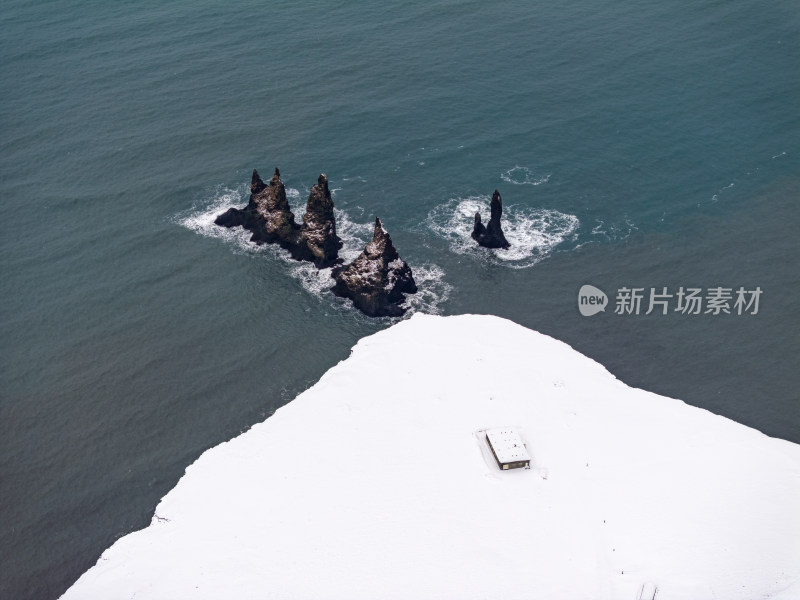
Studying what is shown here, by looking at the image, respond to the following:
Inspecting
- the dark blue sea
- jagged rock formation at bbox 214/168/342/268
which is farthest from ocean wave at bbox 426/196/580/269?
jagged rock formation at bbox 214/168/342/268

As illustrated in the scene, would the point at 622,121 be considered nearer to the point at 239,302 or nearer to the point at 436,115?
the point at 436,115

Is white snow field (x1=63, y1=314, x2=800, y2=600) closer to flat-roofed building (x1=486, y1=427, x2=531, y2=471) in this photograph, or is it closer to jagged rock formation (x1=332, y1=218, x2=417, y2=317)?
flat-roofed building (x1=486, y1=427, x2=531, y2=471)

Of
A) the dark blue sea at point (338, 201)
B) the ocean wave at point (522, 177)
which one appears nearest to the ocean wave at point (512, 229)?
the dark blue sea at point (338, 201)

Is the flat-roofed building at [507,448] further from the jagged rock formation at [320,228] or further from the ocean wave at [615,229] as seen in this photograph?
the ocean wave at [615,229]

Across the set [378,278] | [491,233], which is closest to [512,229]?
[491,233]

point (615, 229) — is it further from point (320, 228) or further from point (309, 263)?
point (309, 263)
